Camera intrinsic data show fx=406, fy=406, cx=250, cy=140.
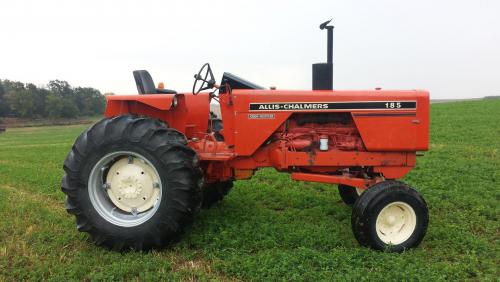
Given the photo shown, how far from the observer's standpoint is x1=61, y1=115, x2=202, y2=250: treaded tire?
12.7 ft

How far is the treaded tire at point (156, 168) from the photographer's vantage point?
3881 millimetres

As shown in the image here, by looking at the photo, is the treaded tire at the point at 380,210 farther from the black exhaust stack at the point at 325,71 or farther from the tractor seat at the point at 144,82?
the tractor seat at the point at 144,82

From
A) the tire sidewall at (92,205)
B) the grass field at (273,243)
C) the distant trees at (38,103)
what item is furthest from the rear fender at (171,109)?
the distant trees at (38,103)

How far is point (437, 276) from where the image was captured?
10.8ft

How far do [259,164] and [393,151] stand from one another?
4.73 ft

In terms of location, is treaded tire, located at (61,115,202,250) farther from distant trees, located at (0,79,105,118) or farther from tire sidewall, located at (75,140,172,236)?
distant trees, located at (0,79,105,118)

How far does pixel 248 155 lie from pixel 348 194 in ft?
5.98

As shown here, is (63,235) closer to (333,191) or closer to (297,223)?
(297,223)

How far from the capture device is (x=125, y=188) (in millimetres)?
4195

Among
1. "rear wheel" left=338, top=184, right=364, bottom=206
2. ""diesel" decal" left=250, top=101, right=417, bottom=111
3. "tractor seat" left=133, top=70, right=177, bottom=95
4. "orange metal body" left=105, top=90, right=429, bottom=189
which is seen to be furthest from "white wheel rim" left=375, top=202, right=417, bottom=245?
"tractor seat" left=133, top=70, right=177, bottom=95

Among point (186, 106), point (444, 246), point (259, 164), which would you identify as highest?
point (186, 106)

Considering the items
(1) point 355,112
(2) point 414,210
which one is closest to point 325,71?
(1) point 355,112

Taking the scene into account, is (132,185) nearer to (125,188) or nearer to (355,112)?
(125,188)

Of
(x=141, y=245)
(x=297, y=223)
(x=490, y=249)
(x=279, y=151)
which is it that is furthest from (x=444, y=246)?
(x=141, y=245)
